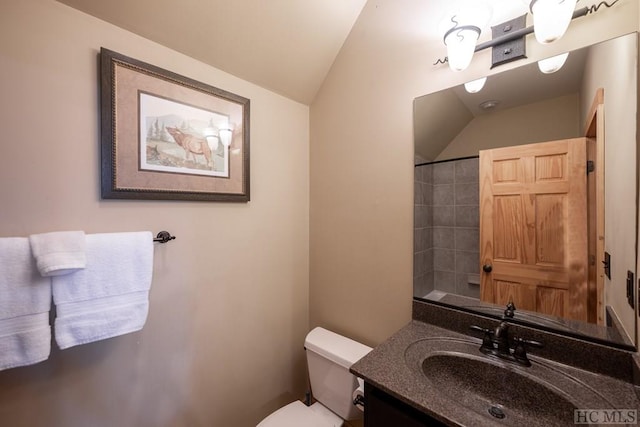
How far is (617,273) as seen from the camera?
86 centimetres

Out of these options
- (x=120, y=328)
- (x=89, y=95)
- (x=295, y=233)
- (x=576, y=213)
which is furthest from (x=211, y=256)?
(x=576, y=213)

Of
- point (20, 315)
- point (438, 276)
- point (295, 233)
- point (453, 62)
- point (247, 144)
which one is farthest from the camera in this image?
point (295, 233)

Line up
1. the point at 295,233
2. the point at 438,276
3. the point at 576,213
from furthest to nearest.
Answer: the point at 295,233 → the point at 438,276 → the point at 576,213

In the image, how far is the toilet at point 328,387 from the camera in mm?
1285

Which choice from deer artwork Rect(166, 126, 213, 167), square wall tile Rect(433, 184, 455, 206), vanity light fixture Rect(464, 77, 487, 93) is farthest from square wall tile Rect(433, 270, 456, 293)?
deer artwork Rect(166, 126, 213, 167)

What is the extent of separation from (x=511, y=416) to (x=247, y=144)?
5.06 ft

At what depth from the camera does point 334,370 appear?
1349mm

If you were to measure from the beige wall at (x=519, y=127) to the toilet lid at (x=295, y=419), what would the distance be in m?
1.41

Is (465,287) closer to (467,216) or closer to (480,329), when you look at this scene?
(480,329)

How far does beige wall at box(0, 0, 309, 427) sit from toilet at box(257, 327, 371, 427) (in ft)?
0.90

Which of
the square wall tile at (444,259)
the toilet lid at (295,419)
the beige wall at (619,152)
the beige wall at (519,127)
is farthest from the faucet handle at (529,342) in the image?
the toilet lid at (295,419)

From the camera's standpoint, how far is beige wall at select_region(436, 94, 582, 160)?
0.94m

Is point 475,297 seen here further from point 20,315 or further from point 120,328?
point 20,315
